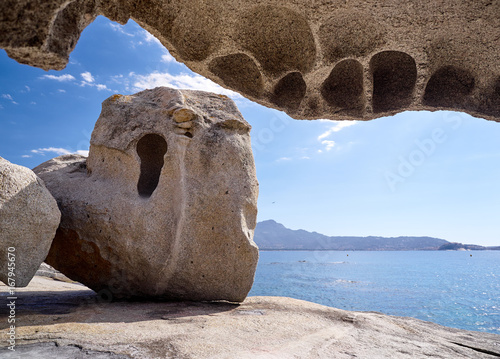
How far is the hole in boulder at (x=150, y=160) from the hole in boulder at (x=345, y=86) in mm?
2589

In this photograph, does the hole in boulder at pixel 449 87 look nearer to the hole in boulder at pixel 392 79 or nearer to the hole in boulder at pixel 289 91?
the hole in boulder at pixel 392 79

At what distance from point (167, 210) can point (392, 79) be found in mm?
2807

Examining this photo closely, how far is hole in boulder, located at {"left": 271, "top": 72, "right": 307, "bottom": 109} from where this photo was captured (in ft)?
10.4

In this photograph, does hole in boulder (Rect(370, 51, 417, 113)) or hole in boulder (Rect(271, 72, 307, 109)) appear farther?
hole in boulder (Rect(271, 72, 307, 109))

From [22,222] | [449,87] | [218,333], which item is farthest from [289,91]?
[22,222]

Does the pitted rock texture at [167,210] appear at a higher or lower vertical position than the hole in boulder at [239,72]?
lower

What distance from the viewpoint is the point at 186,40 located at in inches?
101

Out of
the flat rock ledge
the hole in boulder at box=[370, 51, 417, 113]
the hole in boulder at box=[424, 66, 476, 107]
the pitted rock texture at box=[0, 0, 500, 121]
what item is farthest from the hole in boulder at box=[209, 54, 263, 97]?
the flat rock ledge

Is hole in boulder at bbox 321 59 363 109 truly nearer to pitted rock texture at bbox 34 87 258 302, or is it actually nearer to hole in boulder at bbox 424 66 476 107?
hole in boulder at bbox 424 66 476 107

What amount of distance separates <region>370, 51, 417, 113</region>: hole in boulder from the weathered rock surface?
11.2 ft

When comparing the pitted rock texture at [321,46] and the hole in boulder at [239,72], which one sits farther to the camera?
the hole in boulder at [239,72]

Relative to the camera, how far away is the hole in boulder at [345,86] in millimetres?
3154

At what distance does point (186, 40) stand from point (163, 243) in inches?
95.3

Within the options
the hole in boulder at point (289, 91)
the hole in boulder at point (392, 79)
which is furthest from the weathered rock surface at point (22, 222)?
the hole in boulder at point (392, 79)
